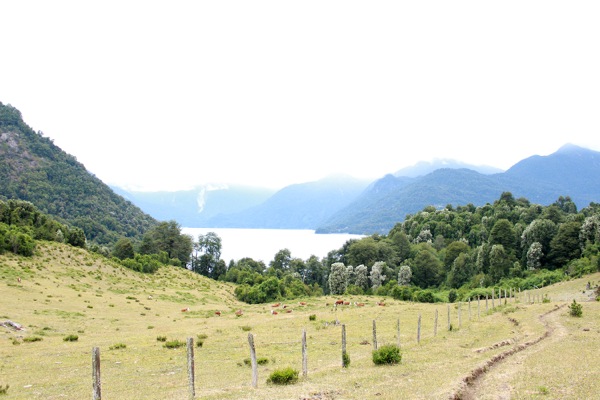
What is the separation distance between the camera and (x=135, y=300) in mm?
49625

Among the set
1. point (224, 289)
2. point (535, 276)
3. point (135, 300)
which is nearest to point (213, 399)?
point (135, 300)

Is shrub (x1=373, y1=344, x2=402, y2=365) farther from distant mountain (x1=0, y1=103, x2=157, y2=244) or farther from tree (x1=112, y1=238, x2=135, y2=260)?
distant mountain (x1=0, y1=103, x2=157, y2=244)

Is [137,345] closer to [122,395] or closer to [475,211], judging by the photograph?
[122,395]

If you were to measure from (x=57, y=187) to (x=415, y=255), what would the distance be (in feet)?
425

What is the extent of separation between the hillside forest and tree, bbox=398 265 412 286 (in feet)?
0.81

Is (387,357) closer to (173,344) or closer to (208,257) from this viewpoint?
(173,344)

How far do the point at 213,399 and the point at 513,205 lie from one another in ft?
427

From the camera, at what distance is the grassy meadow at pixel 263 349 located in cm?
1433

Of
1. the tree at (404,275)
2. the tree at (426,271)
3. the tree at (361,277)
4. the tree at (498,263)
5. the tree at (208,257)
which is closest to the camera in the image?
the tree at (498,263)

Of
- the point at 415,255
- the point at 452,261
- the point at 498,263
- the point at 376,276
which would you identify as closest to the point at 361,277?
the point at 376,276

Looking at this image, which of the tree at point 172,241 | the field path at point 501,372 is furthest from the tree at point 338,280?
the field path at point 501,372

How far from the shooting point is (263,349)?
82.5 ft

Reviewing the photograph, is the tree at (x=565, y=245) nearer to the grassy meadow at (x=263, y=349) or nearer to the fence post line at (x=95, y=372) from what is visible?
the grassy meadow at (x=263, y=349)

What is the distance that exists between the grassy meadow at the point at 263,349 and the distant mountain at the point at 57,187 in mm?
94731
